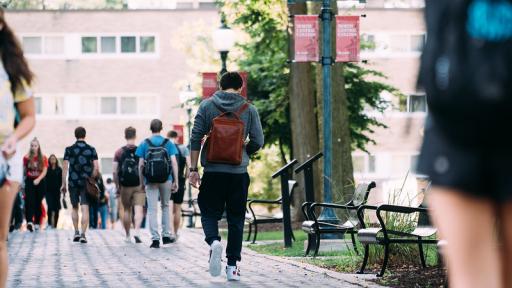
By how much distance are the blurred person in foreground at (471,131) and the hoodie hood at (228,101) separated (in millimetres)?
9131

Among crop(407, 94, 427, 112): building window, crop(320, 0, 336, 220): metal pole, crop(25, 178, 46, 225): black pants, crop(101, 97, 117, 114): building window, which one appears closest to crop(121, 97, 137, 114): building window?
crop(101, 97, 117, 114): building window

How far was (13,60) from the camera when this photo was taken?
22.0ft

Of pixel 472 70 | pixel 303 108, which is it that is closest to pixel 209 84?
pixel 303 108

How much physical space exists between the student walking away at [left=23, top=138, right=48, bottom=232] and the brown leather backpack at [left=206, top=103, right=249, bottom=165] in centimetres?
1527

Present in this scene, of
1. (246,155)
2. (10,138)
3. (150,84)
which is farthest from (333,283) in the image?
(150,84)

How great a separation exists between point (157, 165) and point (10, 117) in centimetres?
1193

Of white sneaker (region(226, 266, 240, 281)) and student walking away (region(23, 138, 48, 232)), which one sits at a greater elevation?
white sneaker (region(226, 266, 240, 281))

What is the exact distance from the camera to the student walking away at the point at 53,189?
2945cm

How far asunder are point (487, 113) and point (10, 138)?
3.48 m

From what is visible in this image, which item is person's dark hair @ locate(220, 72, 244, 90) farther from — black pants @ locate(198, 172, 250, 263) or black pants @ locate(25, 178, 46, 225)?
black pants @ locate(25, 178, 46, 225)

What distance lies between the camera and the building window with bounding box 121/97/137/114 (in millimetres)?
66500

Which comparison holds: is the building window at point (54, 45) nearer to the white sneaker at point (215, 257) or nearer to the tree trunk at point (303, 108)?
the tree trunk at point (303, 108)

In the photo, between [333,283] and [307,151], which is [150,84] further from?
[333,283]

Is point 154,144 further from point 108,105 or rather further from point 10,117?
point 108,105
